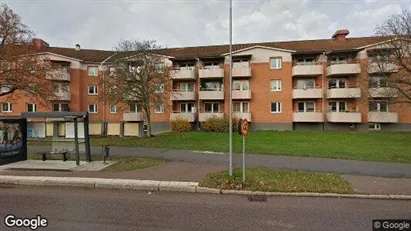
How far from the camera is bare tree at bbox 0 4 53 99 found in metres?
16.0

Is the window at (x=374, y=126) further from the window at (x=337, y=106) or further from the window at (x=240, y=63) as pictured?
the window at (x=240, y=63)

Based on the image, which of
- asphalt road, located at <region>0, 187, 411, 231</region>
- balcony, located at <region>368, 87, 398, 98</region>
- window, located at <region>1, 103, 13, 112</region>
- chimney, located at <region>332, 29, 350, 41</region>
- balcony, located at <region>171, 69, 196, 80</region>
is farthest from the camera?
window, located at <region>1, 103, 13, 112</region>

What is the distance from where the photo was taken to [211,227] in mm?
4820

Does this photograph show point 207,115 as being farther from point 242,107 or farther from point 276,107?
A: point 276,107

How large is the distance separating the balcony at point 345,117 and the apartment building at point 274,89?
7cm

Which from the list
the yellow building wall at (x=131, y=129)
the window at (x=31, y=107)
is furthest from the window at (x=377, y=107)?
the window at (x=31, y=107)

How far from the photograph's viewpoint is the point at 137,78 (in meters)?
22.6

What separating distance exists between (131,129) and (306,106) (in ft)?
69.2

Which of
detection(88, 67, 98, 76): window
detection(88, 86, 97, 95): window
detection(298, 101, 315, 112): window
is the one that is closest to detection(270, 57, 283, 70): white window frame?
detection(298, 101, 315, 112): window

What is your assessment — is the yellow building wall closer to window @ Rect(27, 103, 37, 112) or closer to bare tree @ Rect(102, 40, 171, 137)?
bare tree @ Rect(102, 40, 171, 137)

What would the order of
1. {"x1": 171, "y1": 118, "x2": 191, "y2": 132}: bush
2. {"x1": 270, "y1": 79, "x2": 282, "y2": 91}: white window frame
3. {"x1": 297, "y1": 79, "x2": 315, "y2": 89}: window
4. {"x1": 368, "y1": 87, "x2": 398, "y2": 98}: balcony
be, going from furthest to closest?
{"x1": 270, "y1": 79, "x2": 282, "y2": 91}: white window frame
{"x1": 297, "y1": 79, "x2": 315, "y2": 89}: window
{"x1": 171, "y1": 118, "x2": 191, "y2": 132}: bush
{"x1": 368, "y1": 87, "x2": 398, "y2": 98}: balcony

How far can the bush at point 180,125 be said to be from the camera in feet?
94.7

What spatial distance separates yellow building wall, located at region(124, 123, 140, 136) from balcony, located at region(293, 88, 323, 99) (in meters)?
19.0

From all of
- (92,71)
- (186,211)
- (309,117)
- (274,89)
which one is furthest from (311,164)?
(92,71)
